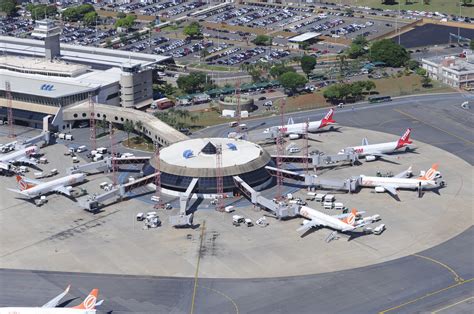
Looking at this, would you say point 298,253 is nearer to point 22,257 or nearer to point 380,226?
point 380,226

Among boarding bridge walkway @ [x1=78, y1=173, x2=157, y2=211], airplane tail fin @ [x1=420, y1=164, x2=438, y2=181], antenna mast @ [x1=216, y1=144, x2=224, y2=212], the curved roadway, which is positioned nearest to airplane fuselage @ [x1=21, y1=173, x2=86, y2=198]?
boarding bridge walkway @ [x1=78, y1=173, x2=157, y2=211]

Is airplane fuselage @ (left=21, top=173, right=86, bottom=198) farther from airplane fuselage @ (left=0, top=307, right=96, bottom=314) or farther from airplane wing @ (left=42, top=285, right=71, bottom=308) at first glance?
airplane fuselage @ (left=0, top=307, right=96, bottom=314)

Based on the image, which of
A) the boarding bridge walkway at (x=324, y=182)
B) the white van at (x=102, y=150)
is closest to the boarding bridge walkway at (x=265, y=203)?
the boarding bridge walkway at (x=324, y=182)

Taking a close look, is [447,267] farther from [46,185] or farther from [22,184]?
[22,184]

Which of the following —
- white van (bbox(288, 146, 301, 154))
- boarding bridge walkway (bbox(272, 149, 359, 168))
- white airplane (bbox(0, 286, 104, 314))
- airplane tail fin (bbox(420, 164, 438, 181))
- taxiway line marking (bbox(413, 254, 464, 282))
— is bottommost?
taxiway line marking (bbox(413, 254, 464, 282))

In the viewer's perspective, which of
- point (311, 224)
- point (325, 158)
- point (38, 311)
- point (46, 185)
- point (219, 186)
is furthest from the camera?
point (325, 158)

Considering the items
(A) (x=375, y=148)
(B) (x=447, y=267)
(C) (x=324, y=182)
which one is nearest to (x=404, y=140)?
(A) (x=375, y=148)

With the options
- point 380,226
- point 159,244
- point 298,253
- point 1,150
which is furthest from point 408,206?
point 1,150
